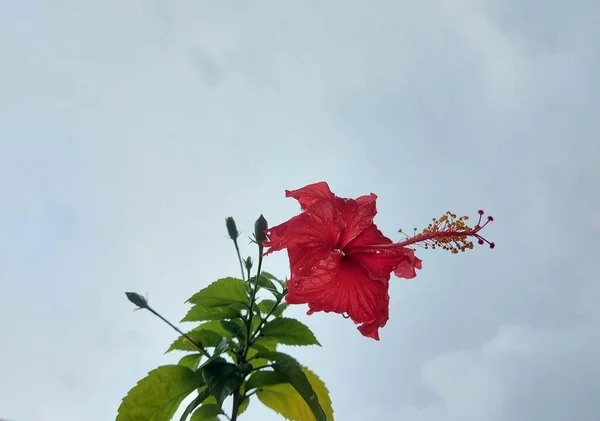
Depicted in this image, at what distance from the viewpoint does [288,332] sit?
4.88ft

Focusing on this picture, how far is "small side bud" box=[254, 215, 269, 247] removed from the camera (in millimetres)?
1479

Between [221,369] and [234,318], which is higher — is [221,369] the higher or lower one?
the lower one

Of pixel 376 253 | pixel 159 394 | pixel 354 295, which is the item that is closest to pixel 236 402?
pixel 159 394

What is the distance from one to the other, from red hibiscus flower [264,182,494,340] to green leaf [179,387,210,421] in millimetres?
317

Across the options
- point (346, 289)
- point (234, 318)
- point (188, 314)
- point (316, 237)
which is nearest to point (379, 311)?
point (346, 289)

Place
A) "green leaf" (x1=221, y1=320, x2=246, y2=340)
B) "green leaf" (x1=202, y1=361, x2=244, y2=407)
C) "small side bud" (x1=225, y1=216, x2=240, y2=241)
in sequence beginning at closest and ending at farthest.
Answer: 1. "green leaf" (x1=202, y1=361, x2=244, y2=407)
2. "green leaf" (x1=221, y1=320, x2=246, y2=340)
3. "small side bud" (x1=225, y1=216, x2=240, y2=241)

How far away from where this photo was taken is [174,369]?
1.40m

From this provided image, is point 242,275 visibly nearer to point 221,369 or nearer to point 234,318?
point 234,318

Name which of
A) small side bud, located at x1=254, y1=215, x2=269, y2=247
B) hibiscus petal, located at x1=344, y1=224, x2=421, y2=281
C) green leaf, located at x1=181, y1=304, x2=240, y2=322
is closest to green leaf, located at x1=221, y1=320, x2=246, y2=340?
green leaf, located at x1=181, y1=304, x2=240, y2=322

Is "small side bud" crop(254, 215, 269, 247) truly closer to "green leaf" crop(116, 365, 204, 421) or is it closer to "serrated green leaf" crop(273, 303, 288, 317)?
"serrated green leaf" crop(273, 303, 288, 317)

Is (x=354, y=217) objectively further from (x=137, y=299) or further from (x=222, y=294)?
(x=137, y=299)

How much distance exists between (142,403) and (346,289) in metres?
0.58

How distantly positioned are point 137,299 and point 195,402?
0.31 m

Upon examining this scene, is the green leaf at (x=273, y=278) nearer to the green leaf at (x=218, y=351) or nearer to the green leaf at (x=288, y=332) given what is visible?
the green leaf at (x=288, y=332)
